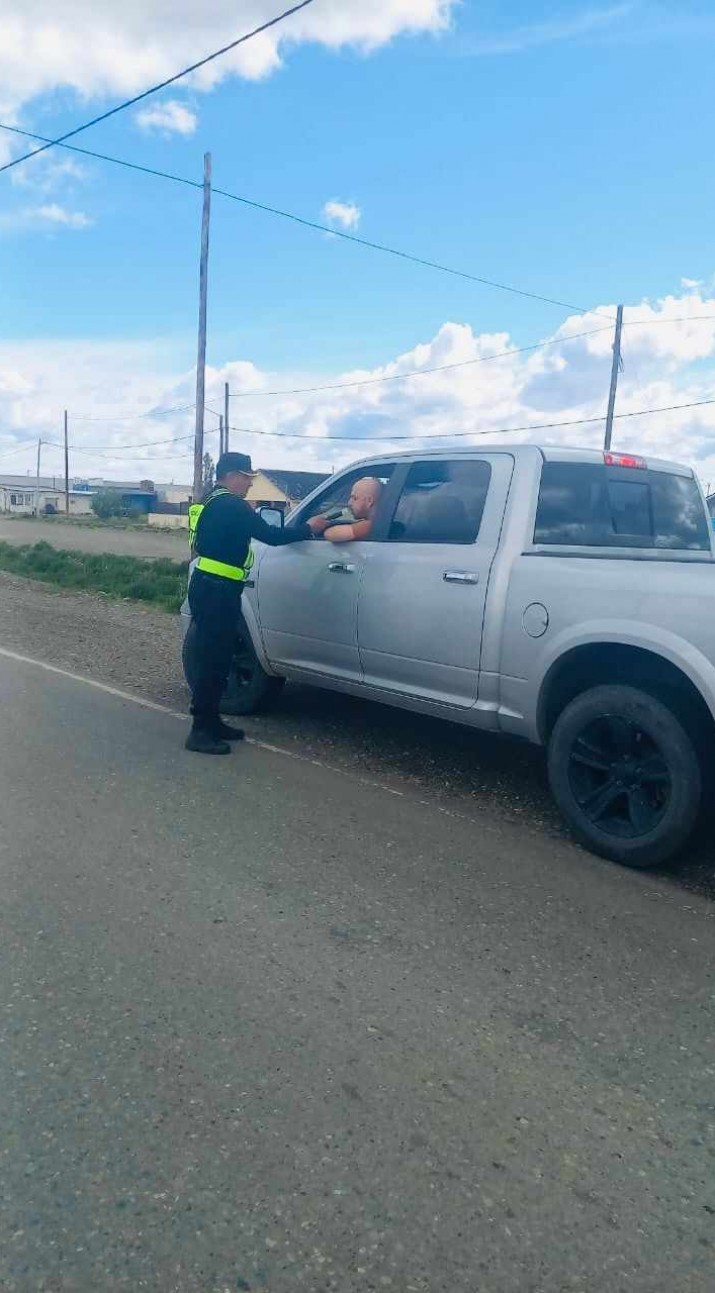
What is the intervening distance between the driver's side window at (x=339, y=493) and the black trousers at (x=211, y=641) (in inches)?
27.6

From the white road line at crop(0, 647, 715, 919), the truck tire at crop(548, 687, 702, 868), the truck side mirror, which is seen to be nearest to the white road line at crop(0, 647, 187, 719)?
the white road line at crop(0, 647, 715, 919)

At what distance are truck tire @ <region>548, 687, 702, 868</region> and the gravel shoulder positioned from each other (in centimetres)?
26

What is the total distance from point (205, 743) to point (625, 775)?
2.79m

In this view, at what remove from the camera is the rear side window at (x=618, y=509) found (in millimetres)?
5613

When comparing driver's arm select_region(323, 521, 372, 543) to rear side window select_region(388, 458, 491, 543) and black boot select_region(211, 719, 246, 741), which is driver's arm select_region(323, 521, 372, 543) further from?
black boot select_region(211, 719, 246, 741)

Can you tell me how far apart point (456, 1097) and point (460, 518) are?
11.3 ft

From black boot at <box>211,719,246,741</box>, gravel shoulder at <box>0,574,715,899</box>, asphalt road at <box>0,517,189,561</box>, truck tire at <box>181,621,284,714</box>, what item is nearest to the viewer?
gravel shoulder at <box>0,574,715,899</box>

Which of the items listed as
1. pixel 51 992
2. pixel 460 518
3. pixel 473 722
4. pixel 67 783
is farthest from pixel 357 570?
pixel 51 992

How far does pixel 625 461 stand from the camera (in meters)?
5.99

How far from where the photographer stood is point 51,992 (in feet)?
10.9

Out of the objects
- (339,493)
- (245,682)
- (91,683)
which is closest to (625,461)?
(339,493)

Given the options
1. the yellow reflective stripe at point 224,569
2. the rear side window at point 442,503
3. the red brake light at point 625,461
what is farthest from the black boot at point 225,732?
the red brake light at point 625,461

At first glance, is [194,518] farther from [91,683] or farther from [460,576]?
[460,576]

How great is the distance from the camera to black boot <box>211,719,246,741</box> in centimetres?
669
